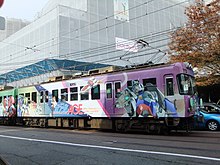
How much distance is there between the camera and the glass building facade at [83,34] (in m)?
35.9

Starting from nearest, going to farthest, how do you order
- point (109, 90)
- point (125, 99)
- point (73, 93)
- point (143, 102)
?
point (143, 102)
point (125, 99)
point (109, 90)
point (73, 93)

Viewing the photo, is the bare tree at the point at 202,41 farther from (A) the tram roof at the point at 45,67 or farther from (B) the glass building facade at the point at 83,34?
(A) the tram roof at the point at 45,67

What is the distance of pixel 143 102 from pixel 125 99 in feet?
3.41

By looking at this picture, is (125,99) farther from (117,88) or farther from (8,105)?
(8,105)

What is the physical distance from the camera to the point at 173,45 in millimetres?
20531

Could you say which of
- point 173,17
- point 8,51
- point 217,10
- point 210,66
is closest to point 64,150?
point 210,66

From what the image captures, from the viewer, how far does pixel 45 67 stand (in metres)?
36.1

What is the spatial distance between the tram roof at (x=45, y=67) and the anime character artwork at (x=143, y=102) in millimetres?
15820

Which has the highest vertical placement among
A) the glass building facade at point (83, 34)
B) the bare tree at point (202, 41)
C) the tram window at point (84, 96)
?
the glass building facade at point (83, 34)

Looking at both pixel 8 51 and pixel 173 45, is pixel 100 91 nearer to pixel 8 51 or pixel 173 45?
pixel 173 45

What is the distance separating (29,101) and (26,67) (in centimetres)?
2113

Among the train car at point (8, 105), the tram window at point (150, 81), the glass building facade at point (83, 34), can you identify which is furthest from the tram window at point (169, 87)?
the glass building facade at point (83, 34)

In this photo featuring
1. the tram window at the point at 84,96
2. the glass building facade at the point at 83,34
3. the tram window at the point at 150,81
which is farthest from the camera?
the glass building facade at the point at 83,34

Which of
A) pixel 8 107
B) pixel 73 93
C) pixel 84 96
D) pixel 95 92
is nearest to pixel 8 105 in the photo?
pixel 8 107
